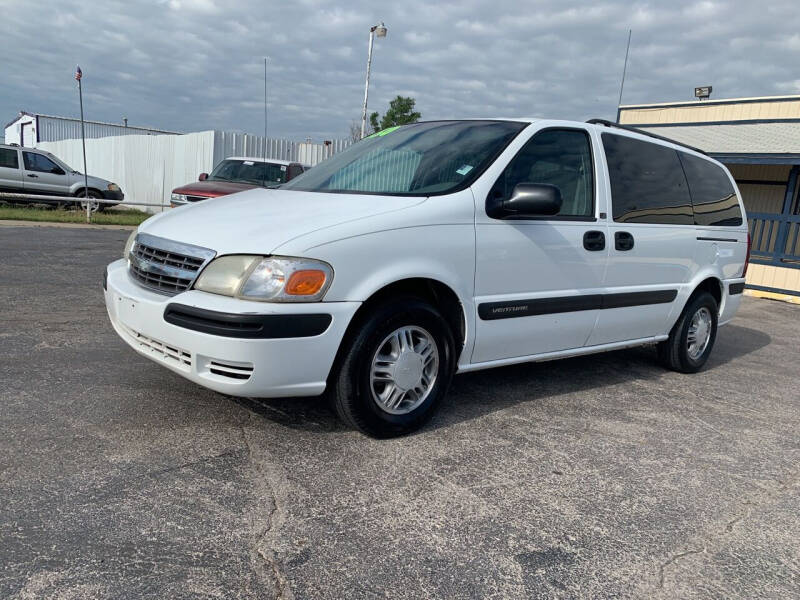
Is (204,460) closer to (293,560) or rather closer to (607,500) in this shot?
(293,560)

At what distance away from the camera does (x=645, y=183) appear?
467 cm

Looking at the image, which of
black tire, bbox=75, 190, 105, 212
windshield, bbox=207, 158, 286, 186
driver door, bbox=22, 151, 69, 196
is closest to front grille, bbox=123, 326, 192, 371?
windshield, bbox=207, 158, 286, 186

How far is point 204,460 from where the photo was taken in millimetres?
2992

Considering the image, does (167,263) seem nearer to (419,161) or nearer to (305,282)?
(305,282)

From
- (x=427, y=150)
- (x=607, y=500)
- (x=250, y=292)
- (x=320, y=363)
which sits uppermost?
(x=427, y=150)

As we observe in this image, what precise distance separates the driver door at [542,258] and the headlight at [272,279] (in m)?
1.00

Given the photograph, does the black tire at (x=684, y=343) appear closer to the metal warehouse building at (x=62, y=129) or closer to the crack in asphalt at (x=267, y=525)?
the crack in asphalt at (x=267, y=525)

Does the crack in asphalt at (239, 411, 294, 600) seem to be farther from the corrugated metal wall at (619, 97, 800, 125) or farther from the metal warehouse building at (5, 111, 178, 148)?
the metal warehouse building at (5, 111, 178, 148)

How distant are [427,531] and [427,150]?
7.47 feet

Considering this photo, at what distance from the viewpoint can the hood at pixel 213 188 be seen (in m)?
10.7

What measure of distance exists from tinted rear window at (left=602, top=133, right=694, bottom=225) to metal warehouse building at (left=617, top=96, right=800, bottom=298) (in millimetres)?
8400

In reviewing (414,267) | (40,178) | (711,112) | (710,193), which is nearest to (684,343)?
(710,193)

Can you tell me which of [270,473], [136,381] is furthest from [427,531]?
[136,381]

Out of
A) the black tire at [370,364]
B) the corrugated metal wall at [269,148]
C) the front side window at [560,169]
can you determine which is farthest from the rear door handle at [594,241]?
the corrugated metal wall at [269,148]
